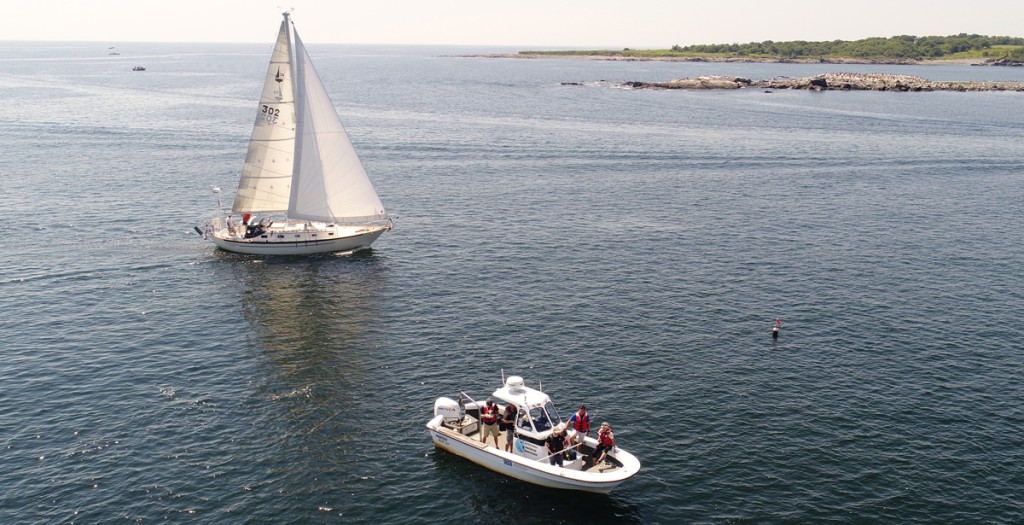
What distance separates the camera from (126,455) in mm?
44688

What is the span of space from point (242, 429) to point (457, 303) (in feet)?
83.6

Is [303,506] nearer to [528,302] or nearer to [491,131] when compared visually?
[528,302]

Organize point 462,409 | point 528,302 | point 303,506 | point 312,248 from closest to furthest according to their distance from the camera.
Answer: point 303,506 → point 462,409 → point 528,302 → point 312,248

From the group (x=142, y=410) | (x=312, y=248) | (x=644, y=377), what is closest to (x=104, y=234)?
(x=312, y=248)

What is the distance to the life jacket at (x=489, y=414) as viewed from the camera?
44.0 meters

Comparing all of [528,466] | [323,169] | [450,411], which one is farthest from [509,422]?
[323,169]

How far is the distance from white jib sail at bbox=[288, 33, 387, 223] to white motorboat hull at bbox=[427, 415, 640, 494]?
42714mm

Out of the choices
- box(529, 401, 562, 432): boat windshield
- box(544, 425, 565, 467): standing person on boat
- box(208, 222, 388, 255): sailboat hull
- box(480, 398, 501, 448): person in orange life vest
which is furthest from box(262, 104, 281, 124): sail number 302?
box(544, 425, 565, 467): standing person on boat

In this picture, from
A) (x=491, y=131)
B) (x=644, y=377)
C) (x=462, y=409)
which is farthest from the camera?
(x=491, y=131)

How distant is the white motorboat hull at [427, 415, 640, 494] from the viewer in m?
40.0

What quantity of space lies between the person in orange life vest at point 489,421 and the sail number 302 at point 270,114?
4947 cm

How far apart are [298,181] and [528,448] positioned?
49710 millimetres

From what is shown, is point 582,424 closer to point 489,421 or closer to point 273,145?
point 489,421

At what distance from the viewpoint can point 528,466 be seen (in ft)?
136
